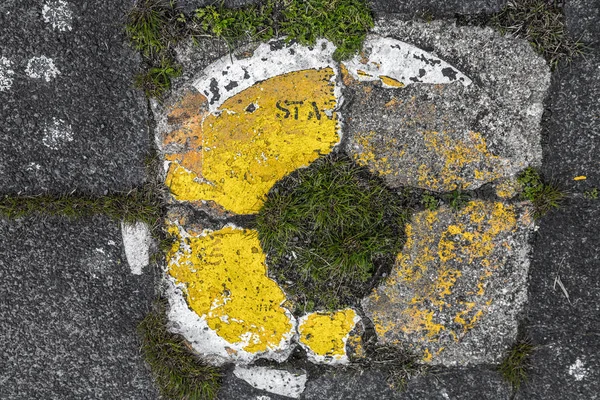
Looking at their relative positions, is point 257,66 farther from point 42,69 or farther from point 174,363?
point 174,363

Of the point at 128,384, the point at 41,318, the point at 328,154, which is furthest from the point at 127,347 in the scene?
the point at 328,154

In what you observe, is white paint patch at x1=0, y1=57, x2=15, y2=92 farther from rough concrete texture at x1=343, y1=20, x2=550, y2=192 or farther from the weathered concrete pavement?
rough concrete texture at x1=343, y1=20, x2=550, y2=192

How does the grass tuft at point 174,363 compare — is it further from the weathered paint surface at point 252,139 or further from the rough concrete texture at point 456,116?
the rough concrete texture at point 456,116

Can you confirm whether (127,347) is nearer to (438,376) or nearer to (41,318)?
(41,318)

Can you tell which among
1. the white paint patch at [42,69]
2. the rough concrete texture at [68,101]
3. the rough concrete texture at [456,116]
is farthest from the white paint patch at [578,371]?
the white paint patch at [42,69]

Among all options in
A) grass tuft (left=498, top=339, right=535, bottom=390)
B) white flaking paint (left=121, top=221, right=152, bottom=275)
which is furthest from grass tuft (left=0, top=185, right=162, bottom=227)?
grass tuft (left=498, top=339, right=535, bottom=390)

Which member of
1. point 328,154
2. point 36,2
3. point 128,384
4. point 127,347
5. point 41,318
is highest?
point 36,2
